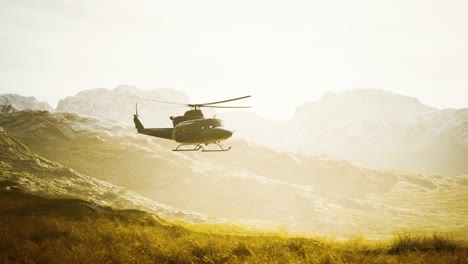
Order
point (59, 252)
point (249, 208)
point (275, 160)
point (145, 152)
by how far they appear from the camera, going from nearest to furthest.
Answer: point (59, 252), point (249, 208), point (145, 152), point (275, 160)

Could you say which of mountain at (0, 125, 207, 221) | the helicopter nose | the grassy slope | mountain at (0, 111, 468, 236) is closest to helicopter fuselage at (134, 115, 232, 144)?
the helicopter nose

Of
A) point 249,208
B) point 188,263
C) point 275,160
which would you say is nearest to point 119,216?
point 188,263

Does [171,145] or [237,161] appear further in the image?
[237,161]

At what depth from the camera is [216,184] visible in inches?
4405

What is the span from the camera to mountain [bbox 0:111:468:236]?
99.8 metres

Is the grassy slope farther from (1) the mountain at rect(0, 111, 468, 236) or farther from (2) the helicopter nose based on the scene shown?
(1) the mountain at rect(0, 111, 468, 236)

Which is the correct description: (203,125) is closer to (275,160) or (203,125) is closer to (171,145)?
(171,145)

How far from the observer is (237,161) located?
5566 inches

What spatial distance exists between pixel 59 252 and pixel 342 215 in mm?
110585

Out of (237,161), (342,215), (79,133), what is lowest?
(342,215)

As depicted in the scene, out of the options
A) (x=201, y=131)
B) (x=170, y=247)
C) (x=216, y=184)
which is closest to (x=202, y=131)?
(x=201, y=131)

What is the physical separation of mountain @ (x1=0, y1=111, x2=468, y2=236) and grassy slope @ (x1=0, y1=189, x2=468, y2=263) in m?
81.5

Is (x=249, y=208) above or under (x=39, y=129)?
under

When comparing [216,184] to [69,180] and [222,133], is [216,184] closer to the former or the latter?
[69,180]
